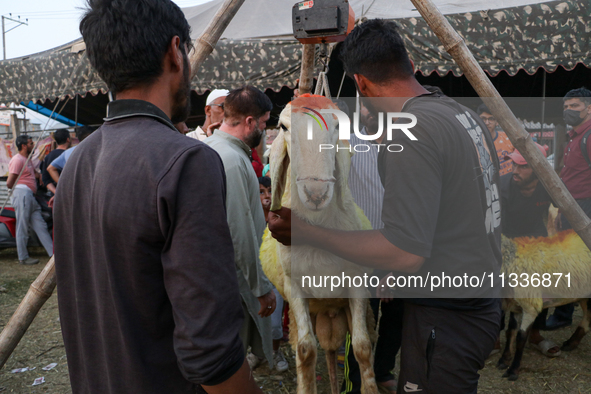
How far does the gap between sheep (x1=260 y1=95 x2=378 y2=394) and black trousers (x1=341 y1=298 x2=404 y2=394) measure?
397 mm

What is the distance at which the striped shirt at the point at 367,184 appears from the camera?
3.10 m

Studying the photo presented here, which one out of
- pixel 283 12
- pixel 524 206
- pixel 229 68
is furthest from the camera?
pixel 283 12

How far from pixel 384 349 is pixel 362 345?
34.9 inches

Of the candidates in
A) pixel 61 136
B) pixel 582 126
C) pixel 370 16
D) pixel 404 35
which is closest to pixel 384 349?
pixel 582 126

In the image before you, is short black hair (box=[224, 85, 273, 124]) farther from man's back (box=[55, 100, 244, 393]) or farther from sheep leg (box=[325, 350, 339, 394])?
man's back (box=[55, 100, 244, 393])

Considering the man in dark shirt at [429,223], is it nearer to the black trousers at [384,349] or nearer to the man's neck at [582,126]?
the black trousers at [384,349]

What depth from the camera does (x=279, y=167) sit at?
1.99 meters

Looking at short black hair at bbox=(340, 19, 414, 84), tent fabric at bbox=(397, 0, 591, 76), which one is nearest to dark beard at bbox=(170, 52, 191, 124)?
short black hair at bbox=(340, 19, 414, 84)

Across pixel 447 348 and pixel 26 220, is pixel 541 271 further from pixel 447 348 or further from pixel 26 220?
pixel 26 220

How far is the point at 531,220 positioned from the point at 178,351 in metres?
3.82

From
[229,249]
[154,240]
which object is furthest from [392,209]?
[154,240]

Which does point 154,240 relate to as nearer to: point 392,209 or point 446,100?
point 392,209

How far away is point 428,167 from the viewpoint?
1.34m

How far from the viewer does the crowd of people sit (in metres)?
0.90
